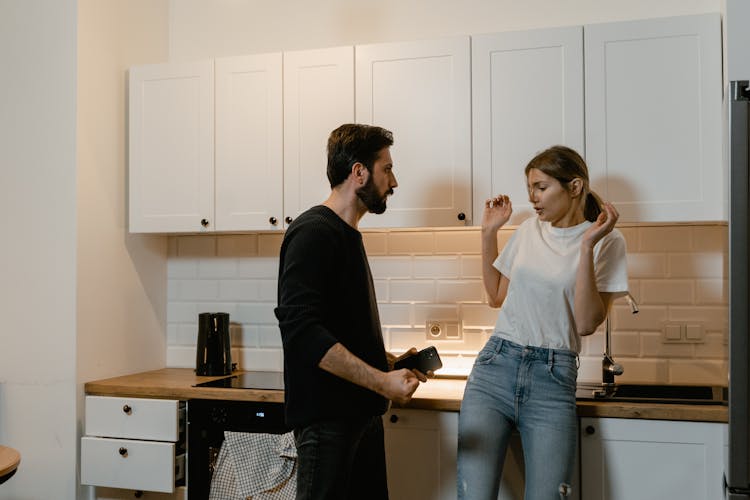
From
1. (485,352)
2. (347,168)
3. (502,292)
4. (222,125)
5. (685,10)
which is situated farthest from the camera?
(222,125)

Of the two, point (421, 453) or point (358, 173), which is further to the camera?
point (421, 453)

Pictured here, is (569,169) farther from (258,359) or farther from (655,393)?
(258,359)

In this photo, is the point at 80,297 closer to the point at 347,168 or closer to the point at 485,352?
the point at 347,168

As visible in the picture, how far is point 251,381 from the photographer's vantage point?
298 centimetres

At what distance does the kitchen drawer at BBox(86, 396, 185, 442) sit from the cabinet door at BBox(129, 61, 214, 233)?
0.72 meters

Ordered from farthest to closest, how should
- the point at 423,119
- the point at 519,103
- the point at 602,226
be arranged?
the point at 423,119
the point at 519,103
the point at 602,226

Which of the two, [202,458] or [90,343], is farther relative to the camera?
[90,343]

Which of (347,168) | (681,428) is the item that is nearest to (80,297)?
(347,168)

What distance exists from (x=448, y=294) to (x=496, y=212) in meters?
0.58

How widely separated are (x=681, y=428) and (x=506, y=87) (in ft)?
4.26

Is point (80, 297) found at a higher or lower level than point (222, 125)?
lower

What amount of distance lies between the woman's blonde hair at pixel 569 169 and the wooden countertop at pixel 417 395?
61 centimetres

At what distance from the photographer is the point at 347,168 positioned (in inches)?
87.4

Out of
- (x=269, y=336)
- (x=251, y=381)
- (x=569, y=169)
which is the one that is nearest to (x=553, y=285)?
(x=569, y=169)
